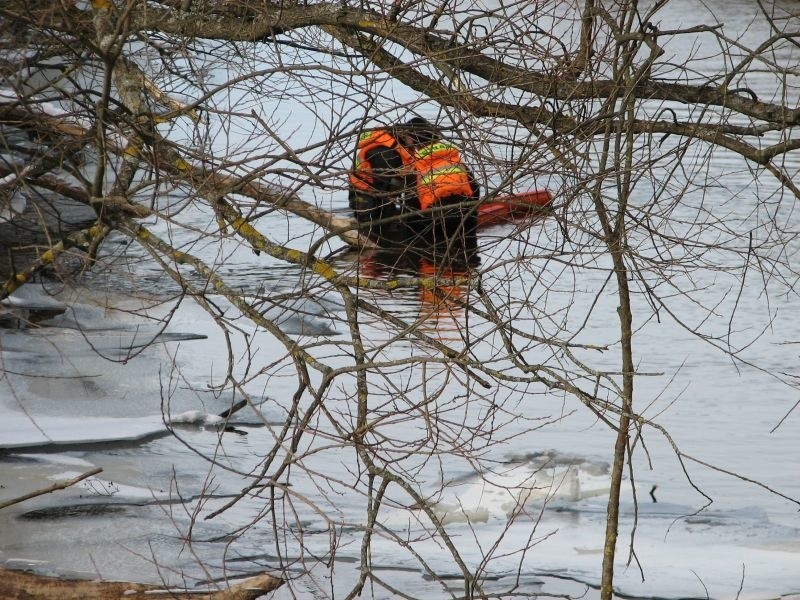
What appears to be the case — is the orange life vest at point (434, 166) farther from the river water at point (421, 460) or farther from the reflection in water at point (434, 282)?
the river water at point (421, 460)

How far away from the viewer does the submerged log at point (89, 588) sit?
582 cm

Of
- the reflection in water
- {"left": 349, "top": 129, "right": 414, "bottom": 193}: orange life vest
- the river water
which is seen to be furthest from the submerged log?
{"left": 349, "top": 129, "right": 414, "bottom": 193}: orange life vest

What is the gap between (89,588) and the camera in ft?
19.5

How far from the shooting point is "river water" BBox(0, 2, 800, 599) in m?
5.84

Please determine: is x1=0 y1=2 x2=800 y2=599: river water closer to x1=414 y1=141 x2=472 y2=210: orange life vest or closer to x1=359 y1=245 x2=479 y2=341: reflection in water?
x1=359 y1=245 x2=479 y2=341: reflection in water

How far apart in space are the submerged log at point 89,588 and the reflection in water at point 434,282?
152 cm

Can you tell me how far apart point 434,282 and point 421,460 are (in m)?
3.33

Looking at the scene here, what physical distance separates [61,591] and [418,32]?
3.27 meters

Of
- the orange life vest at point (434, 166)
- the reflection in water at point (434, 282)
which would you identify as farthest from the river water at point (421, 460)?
the orange life vest at point (434, 166)

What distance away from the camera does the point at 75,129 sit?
23.9ft

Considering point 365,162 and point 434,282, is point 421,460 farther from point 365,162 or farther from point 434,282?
point 434,282

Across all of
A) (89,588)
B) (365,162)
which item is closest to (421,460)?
(89,588)

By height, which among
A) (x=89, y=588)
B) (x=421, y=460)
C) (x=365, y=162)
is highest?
(x=365, y=162)

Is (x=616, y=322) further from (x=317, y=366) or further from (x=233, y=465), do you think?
(x=317, y=366)
